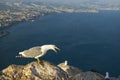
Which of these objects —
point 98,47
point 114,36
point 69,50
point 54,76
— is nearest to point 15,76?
point 54,76

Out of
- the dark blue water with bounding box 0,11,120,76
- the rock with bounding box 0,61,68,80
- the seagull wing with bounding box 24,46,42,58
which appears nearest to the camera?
the seagull wing with bounding box 24,46,42,58

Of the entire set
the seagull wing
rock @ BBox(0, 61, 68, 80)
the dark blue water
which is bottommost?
→ the dark blue water

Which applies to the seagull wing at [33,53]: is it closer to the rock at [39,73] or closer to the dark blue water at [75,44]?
the rock at [39,73]

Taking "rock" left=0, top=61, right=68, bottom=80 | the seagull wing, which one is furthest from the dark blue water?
the seagull wing

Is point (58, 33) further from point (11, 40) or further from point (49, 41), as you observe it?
point (11, 40)

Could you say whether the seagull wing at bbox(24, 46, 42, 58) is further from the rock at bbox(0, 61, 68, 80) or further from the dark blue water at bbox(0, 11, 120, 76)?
the dark blue water at bbox(0, 11, 120, 76)

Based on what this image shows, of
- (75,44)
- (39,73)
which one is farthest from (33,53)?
(75,44)

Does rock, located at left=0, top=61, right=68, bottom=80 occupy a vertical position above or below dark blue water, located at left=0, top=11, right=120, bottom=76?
above

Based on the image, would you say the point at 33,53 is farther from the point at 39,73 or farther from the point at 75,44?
the point at 75,44

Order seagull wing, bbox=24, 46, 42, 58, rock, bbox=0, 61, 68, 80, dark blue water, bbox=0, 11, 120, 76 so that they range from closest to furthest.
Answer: seagull wing, bbox=24, 46, 42, 58, rock, bbox=0, 61, 68, 80, dark blue water, bbox=0, 11, 120, 76
